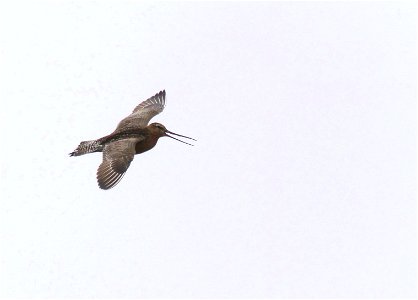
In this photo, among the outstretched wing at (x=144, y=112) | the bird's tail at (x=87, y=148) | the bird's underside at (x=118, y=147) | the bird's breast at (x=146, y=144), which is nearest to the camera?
the bird's underside at (x=118, y=147)

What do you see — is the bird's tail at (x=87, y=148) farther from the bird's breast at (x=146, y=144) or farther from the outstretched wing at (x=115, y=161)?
the bird's breast at (x=146, y=144)

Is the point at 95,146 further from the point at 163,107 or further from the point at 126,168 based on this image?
the point at 163,107

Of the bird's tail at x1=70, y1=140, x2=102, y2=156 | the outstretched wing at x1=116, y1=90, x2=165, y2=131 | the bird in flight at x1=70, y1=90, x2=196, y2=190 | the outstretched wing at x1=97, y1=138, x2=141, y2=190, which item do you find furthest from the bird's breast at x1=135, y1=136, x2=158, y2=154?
the bird's tail at x1=70, y1=140, x2=102, y2=156

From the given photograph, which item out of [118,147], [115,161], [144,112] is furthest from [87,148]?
[144,112]

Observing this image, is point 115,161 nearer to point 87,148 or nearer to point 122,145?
point 122,145

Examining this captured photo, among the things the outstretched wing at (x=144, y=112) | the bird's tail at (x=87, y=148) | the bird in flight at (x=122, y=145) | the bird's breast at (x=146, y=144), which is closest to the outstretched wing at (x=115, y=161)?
the bird in flight at (x=122, y=145)

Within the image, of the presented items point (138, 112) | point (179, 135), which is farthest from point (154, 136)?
point (138, 112)

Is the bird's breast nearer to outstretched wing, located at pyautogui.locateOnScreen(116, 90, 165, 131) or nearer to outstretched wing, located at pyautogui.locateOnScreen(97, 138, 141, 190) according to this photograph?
outstretched wing, located at pyautogui.locateOnScreen(97, 138, 141, 190)
